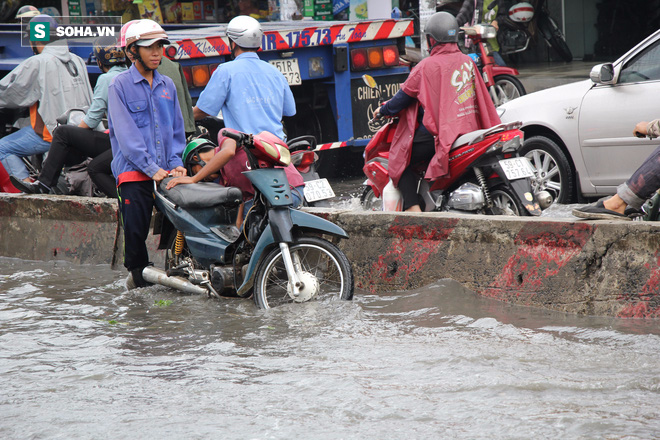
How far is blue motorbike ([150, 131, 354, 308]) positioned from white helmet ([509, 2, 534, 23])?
1120cm

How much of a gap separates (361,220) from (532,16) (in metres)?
11.0

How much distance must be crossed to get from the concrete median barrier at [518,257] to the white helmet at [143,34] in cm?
161

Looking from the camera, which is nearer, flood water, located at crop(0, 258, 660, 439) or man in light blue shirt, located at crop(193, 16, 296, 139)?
flood water, located at crop(0, 258, 660, 439)

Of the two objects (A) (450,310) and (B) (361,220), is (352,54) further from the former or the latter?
(A) (450,310)

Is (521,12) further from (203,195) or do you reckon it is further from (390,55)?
(203,195)

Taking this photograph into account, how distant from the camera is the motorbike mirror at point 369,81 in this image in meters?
9.42

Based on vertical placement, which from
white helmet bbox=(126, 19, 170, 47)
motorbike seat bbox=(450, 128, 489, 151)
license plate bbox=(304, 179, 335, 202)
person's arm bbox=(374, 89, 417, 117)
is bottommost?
license plate bbox=(304, 179, 335, 202)

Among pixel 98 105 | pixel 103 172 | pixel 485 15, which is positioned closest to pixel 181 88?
pixel 98 105

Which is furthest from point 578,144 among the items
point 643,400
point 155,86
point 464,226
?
point 643,400

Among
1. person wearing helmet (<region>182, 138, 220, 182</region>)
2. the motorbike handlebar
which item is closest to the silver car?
person wearing helmet (<region>182, 138, 220, 182</region>)

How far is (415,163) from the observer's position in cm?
653

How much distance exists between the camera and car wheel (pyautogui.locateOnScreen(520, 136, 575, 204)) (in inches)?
304

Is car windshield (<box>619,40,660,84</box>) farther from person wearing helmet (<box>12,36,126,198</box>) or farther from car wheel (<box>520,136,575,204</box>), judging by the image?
person wearing helmet (<box>12,36,126,198</box>)

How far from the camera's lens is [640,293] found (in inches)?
187
